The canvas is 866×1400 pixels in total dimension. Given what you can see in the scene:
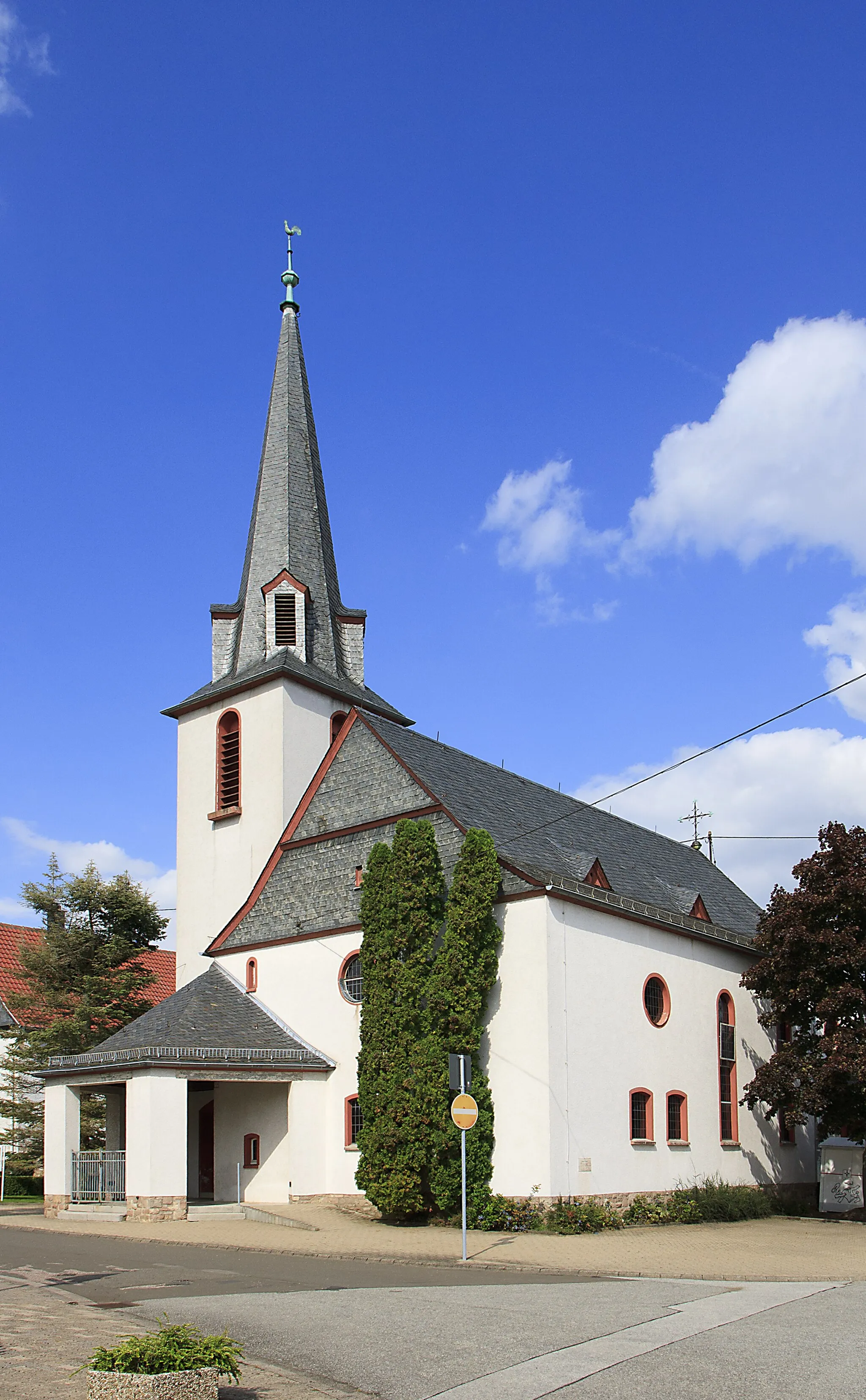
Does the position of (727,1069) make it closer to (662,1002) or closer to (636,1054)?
(662,1002)

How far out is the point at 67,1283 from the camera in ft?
45.0

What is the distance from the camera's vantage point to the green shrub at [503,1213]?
20.8 m

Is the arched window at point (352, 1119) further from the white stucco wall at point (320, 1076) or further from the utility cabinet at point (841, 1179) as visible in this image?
the utility cabinet at point (841, 1179)

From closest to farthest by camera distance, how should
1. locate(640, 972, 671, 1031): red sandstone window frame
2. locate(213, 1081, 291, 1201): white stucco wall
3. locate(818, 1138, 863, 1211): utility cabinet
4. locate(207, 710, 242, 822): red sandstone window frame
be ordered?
1. locate(213, 1081, 291, 1201): white stucco wall
2. locate(640, 972, 671, 1031): red sandstone window frame
3. locate(818, 1138, 863, 1211): utility cabinet
4. locate(207, 710, 242, 822): red sandstone window frame

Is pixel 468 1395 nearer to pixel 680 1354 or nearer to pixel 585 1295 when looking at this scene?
pixel 680 1354

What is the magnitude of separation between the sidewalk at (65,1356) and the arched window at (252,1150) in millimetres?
13005

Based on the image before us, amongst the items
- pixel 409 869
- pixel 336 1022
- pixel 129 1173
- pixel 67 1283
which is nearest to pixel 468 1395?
pixel 67 1283

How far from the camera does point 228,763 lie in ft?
105

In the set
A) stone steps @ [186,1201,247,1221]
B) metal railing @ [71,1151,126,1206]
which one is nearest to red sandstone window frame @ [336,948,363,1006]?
stone steps @ [186,1201,247,1221]

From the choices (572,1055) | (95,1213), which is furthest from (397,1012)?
(95,1213)

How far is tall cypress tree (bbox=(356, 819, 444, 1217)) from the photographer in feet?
69.8

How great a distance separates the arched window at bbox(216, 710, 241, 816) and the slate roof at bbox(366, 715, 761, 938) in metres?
4.94

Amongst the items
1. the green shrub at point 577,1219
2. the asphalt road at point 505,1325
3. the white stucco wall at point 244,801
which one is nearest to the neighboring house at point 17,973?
the white stucco wall at point 244,801

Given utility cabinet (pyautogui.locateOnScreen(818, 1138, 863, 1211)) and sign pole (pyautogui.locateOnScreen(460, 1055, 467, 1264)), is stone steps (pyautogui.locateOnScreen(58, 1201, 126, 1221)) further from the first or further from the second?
utility cabinet (pyautogui.locateOnScreen(818, 1138, 863, 1211))
